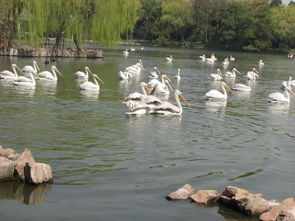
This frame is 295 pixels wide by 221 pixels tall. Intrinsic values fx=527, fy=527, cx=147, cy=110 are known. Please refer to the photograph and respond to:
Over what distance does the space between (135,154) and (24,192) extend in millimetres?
3445

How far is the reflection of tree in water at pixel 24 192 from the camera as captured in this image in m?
8.97

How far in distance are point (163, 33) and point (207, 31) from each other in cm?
877

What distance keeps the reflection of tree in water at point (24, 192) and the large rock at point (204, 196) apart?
8.61ft

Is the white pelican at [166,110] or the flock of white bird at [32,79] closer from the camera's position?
the white pelican at [166,110]

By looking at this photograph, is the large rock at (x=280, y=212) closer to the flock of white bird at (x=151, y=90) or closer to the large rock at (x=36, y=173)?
the large rock at (x=36, y=173)

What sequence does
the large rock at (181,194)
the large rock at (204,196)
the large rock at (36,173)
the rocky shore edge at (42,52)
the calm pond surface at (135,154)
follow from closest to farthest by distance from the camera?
the calm pond surface at (135,154), the large rock at (204,196), the large rock at (181,194), the large rock at (36,173), the rocky shore edge at (42,52)

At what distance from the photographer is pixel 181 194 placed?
30.5ft

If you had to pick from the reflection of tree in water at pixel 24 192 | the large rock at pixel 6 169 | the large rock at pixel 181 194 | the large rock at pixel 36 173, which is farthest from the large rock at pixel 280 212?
the large rock at pixel 6 169

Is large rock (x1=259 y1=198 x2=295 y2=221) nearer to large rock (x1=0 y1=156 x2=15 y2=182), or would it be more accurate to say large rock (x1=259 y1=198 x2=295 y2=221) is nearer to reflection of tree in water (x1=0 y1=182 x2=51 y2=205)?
reflection of tree in water (x1=0 y1=182 x2=51 y2=205)

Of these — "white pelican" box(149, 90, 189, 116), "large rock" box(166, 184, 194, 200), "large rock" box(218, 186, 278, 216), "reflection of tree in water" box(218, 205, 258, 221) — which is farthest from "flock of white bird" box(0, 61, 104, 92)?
"reflection of tree in water" box(218, 205, 258, 221)

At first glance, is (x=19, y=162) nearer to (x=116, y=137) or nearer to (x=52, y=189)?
(x=52, y=189)

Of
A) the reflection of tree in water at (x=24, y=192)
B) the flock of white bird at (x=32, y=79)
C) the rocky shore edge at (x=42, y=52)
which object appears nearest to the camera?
the reflection of tree in water at (x=24, y=192)

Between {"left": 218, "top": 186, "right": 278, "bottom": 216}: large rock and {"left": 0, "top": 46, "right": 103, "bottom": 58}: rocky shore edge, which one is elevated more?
{"left": 0, "top": 46, "right": 103, "bottom": 58}: rocky shore edge

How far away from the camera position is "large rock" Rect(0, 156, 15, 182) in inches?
372
